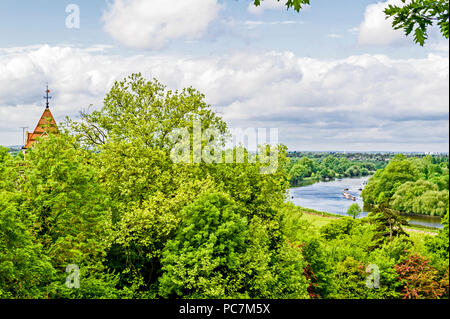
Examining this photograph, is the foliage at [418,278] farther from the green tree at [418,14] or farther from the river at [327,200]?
the river at [327,200]

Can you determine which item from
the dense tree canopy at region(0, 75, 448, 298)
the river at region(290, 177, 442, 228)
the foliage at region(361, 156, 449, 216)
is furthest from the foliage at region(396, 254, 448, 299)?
the river at region(290, 177, 442, 228)

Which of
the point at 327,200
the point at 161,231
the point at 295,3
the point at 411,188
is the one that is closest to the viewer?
the point at 295,3

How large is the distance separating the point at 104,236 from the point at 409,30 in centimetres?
1433

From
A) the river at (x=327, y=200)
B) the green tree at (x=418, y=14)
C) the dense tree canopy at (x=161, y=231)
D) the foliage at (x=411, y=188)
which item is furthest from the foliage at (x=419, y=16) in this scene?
the river at (x=327, y=200)

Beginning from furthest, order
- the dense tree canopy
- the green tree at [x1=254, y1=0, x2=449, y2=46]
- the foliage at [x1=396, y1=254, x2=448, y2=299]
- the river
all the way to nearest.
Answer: the river < the foliage at [x1=396, y1=254, x2=448, y2=299] < the dense tree canopy < the green tree at [x1=254, y1=0, x2=449, y2=46]

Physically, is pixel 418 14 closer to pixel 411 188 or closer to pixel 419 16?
pixel 419 16

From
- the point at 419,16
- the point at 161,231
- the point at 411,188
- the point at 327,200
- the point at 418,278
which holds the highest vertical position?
the point at 419,16

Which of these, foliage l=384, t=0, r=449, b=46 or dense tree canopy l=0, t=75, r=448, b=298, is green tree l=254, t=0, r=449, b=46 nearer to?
foliage l=384, t=0, r=449, b=46

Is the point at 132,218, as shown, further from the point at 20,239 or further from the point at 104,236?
the point at 20,239

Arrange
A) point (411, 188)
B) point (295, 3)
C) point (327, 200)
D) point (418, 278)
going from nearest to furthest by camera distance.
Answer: point (295, 3) → point (418, 278) → point (411, 188) → point (327, 200)

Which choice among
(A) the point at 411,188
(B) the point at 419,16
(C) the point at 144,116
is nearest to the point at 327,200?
(A) the point at 411,188

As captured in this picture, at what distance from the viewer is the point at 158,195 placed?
1625 centimetres

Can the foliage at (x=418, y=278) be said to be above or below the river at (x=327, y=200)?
above
